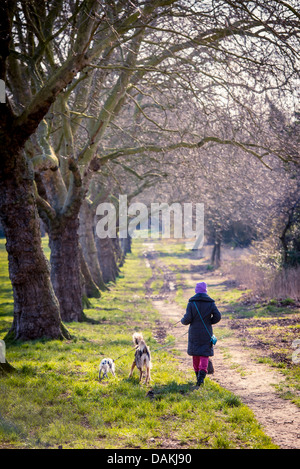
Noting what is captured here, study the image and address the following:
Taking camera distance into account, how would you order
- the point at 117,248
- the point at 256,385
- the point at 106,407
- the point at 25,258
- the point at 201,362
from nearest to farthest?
the point at 106,407, the point at 201,362, the point at 256,385, the point at 25,258, the point at 117,248

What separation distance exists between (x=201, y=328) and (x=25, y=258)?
15.8 feet

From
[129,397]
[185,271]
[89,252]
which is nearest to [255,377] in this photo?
[129,397]

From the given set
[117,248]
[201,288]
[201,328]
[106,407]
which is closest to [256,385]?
[201,328]

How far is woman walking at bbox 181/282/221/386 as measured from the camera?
768cm

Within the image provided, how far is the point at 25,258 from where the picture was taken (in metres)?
10.2

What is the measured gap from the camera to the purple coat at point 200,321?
25.3 feet

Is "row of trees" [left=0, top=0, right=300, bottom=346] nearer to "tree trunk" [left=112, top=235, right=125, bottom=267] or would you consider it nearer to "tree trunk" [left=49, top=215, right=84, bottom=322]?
"tree trunk" [left=49, top=215, right=84, bottom=322]

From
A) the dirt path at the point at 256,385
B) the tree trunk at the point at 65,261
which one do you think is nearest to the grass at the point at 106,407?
the dirt path at the point at 256,385

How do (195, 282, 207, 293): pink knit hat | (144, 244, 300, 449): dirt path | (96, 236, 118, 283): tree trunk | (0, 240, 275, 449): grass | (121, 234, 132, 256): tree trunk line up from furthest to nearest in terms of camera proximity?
(121, 234, 132, 256): tree trunk < (96, 236, 118, 283): tree trunk < (195, 282, 207, 293): pink knit hat < (144, 244, 300, 449): dirt path < (0, 240, 275, 449): grass

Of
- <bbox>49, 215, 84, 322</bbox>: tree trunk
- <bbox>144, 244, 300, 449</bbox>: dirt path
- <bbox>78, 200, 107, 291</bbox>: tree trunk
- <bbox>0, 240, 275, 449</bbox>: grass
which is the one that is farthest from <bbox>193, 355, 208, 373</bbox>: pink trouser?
<bbox>78, 200, 107, 291</bbox>: tree trunk

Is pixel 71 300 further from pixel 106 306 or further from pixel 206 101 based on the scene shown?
pixel 206 101

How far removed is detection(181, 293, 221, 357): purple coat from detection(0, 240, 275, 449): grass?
72 cm

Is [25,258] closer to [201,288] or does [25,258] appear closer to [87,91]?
[201,288]

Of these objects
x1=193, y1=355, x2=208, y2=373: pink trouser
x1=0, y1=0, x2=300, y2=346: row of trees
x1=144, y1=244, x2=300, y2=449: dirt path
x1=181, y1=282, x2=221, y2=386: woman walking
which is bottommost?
x1=144, y1=244, x2=300, y2=449: dirt path
